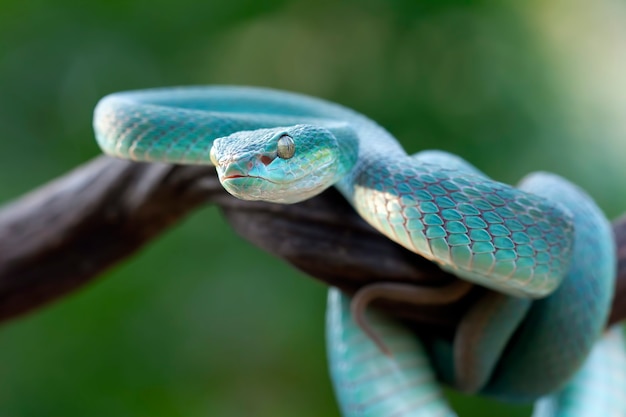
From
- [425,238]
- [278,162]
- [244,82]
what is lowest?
[244,82]

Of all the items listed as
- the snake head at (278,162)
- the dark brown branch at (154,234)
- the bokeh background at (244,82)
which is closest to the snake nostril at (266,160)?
A: the snake head at (278,162)

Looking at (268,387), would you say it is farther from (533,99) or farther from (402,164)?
(402,164)

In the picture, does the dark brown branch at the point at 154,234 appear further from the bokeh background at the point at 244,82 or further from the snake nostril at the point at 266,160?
the bokeh background at the point at 244,82

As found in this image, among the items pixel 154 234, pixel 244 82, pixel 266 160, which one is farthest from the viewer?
pixel 244 82

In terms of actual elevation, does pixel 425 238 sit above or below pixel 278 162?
below

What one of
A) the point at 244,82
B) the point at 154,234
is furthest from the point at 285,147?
the point at 244,82

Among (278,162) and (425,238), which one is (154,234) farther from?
(425,238)

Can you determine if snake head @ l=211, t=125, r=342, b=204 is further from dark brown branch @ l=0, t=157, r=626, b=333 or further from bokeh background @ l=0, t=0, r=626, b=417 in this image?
bokeh background @ l=0, t=0, r=626, b=417

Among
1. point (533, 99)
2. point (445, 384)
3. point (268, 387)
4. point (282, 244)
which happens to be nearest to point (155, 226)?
point (282, 244)

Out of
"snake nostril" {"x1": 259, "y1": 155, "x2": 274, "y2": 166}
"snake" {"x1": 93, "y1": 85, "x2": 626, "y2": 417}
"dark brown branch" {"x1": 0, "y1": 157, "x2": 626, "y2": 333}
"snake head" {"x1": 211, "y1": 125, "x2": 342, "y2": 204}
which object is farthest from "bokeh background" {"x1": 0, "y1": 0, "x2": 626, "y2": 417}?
"snake nostril" {"x1": 259, "y1": 155, "x2": 274, "y2": 166}
